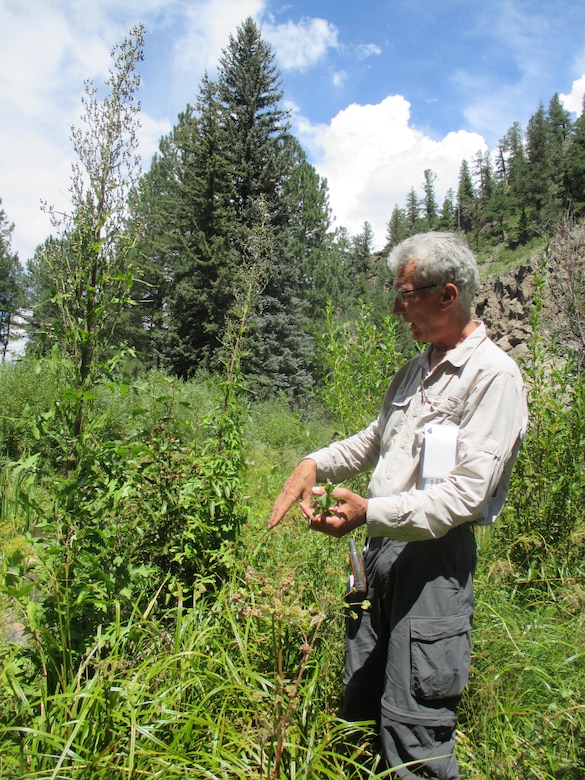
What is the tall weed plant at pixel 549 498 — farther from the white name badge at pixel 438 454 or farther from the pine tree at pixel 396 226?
the pine tree at pixel 396 226

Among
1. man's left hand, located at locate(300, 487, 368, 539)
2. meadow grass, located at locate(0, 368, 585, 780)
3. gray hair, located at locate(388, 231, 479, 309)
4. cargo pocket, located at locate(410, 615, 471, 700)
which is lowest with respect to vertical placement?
meadow grass, located at locate(0, 368, 585, 780)

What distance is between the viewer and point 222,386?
325cm

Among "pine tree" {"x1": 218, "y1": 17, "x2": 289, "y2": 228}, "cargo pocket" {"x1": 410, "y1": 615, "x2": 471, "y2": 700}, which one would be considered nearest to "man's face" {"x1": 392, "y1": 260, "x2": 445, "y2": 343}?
"cargo pocket" {"x1": 410, "y1": 615, "x2": 471, "y2": 700}

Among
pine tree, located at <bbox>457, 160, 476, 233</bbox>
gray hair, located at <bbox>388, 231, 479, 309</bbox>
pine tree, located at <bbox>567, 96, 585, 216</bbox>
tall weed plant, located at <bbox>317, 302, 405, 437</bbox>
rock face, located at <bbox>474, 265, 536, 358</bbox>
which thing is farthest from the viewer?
pine tree, located at <bbox>457, 160, 476, 233</bbox>

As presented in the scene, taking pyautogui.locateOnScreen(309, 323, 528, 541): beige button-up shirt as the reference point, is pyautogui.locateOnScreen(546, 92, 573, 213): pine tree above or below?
above

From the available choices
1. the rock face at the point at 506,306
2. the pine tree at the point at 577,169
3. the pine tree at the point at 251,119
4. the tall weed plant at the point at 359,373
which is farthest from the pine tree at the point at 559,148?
the tall weed plant at the point at 359,373

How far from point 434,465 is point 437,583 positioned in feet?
1.28

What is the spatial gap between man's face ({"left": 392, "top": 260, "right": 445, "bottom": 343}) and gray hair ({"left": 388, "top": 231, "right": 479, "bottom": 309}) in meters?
0.02

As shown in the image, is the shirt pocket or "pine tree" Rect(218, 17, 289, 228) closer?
the shirt pocket

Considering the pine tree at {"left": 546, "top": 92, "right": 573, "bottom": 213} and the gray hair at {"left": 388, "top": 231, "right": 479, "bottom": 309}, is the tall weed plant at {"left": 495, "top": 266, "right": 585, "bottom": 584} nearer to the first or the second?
the gray hair at {"left": 388, "top": 231, "right": 479, "bottom": 309}

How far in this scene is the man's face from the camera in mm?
1827

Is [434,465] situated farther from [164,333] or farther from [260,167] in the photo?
[260,167]

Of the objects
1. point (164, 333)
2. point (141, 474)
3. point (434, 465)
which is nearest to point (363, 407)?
point (141, 474)

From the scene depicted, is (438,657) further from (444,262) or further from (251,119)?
(251,119)
